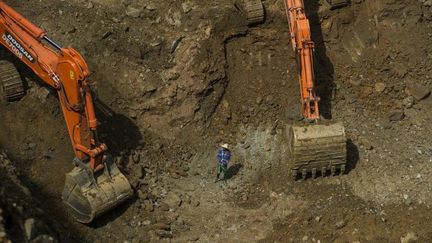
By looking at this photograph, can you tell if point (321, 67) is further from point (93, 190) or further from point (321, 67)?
point (93, 190)

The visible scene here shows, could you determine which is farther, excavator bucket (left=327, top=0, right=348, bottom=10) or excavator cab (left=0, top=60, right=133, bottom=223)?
excavator bucket (left=327, top=0, right=348, bottom=10)

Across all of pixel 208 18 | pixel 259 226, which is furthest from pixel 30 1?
pixel 259 226

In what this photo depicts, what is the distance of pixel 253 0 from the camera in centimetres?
1535

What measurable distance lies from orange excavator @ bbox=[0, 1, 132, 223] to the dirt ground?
20.6 inches

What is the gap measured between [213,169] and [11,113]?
4409 mm

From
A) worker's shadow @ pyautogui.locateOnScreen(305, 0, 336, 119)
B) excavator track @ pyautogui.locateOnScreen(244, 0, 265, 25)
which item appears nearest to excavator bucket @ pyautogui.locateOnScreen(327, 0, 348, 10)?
worker's shadow @ pyautogui.locateOnScreen(305, 0, 336, 119)

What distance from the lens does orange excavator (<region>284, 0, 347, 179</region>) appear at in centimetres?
1302

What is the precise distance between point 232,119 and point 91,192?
14.1ft

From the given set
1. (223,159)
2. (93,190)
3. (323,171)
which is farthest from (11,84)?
(323,171)

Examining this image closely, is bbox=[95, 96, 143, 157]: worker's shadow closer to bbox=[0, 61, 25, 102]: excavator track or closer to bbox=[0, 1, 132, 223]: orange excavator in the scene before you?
bbox=[0, 1, 132, 223]: orange excavator

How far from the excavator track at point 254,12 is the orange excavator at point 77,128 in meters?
5.14

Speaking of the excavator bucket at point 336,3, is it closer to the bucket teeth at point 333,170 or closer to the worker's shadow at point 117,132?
the bucket teeth at point 333,170

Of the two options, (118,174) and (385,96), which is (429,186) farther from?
(118,174)

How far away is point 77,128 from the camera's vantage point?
11.7 meters
